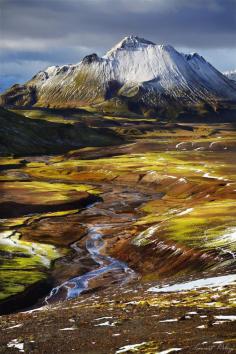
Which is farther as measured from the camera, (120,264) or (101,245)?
(101,245)

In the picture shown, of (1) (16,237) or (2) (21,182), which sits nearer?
(1) (16,237)

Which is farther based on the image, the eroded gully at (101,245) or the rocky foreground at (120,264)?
the eroded gully at (101,245)

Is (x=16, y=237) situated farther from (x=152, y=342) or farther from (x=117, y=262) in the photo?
(x=152, y=342)

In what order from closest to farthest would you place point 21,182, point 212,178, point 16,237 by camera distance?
point 16,237 < point 212,178 < point 21,182

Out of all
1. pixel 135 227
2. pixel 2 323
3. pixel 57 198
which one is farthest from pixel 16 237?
pixel 2 323

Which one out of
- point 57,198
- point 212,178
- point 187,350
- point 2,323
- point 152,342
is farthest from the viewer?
point 212,178

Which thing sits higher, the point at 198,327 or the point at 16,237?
the point at 198,327

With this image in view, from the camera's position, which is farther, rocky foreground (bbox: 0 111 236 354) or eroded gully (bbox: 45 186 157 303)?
eroded gully (bbox: 45 186 157 303)

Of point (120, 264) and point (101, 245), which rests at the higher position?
point (101, 245)
